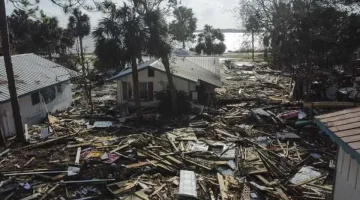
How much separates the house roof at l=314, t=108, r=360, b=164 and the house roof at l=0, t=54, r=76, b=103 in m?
17.8

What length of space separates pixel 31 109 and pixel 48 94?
8.79 ft

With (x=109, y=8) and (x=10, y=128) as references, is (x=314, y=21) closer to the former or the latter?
(x=109, y=8)

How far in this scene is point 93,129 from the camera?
762 inches

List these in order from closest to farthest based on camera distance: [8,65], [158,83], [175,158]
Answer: [175,158] → [8,65] → [158,83]

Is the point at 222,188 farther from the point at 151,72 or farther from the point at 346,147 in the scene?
the point at 151,72

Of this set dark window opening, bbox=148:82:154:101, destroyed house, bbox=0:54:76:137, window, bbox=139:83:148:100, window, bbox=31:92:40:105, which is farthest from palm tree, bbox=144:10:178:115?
window, bbox=31:92:40:105

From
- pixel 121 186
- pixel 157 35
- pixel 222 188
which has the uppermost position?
pixel 157 35

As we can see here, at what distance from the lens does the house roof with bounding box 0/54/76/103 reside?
66.6ft

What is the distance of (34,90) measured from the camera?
21422mm

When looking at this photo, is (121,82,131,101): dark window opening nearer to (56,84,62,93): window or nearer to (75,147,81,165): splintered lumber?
(56,84,62,93): window

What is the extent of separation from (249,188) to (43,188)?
7.49 m

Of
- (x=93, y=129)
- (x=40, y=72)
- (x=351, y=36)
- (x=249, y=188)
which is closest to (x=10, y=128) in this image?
(x=93, y=129)

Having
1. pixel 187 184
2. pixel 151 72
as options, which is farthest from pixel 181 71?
pixel 187 184

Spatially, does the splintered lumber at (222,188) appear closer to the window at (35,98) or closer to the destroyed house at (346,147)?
the destroyed house at (346,147)
